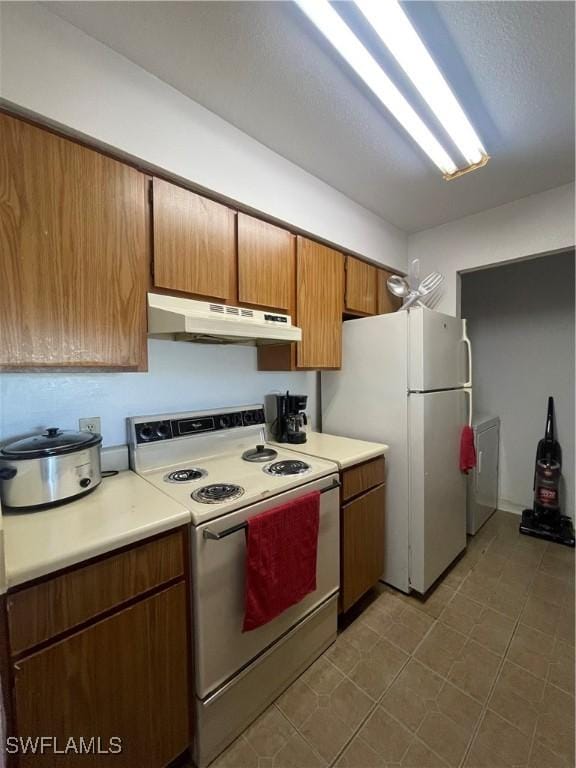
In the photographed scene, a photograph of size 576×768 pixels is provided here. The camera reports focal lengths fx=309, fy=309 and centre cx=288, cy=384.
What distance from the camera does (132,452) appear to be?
1421 mm

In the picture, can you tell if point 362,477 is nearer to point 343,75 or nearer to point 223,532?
point 223,532

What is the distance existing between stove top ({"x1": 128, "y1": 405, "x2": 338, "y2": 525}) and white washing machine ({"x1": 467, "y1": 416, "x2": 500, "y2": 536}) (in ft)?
5.62

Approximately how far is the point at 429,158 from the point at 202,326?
1530 mm

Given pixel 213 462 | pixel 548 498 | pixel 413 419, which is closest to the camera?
pixel 213 462

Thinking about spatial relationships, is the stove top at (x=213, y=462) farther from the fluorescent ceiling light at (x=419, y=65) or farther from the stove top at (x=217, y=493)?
the fluorescent ceiling light at (x=419, y=65)

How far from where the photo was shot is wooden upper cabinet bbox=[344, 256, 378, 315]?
6.99 ft

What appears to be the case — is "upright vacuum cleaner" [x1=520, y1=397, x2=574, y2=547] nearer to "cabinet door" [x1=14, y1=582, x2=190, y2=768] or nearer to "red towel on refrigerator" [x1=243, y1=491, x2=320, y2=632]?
"red towel on refrigerator" [x1=243, y1=491, x2=320, y2=632]

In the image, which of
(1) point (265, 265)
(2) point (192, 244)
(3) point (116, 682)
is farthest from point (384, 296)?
(3) point (116, 682)

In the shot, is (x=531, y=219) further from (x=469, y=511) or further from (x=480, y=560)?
(x=480, y=560)

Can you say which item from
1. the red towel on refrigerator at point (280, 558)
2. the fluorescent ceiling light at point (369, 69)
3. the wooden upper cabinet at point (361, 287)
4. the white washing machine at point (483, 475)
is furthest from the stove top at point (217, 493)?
the white washing machine at point (483, 475)

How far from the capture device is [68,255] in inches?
41.1

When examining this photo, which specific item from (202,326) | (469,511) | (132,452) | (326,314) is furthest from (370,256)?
(469,511)

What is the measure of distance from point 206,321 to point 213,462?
0.76 m

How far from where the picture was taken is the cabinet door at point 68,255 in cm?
95
